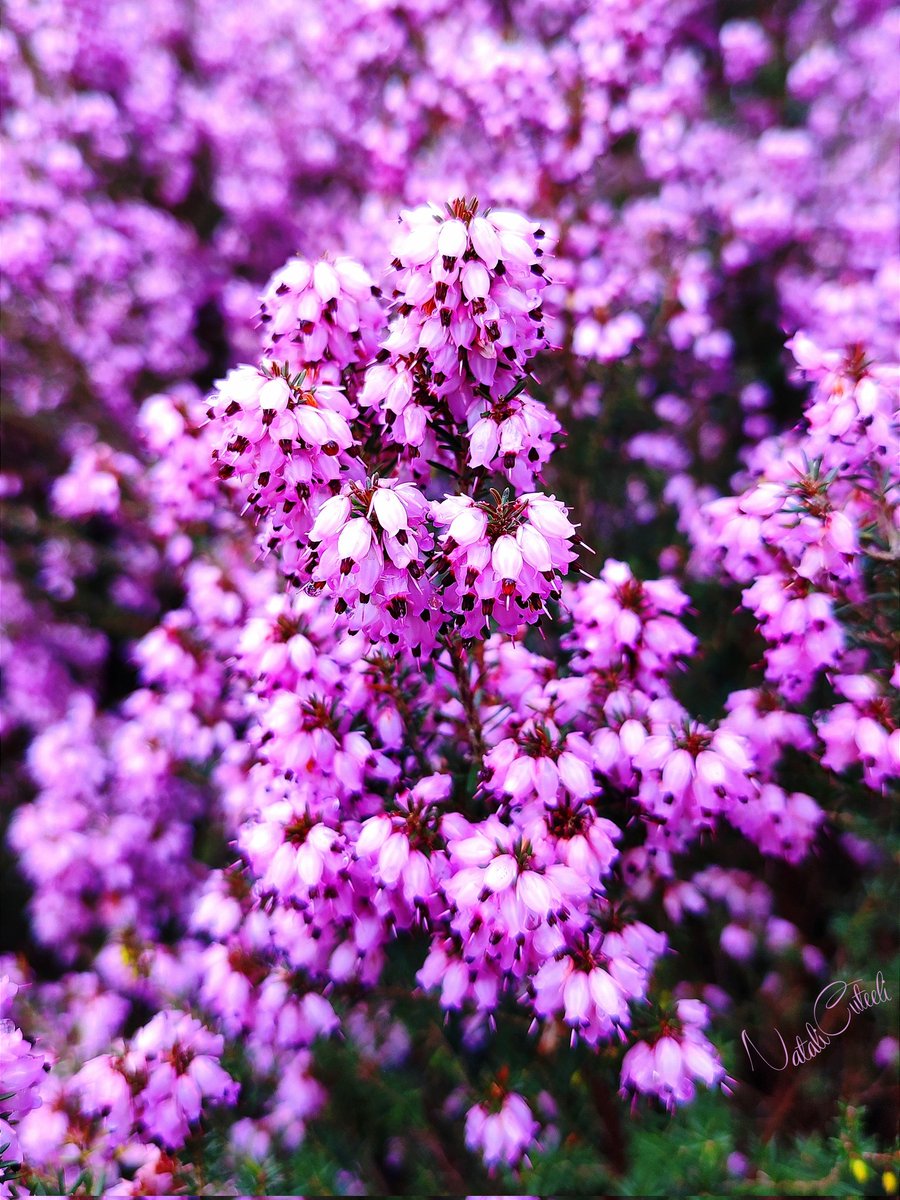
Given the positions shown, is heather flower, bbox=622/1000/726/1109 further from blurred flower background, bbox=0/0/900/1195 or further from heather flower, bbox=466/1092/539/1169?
heather flower, bbox=466/1092/539/1169

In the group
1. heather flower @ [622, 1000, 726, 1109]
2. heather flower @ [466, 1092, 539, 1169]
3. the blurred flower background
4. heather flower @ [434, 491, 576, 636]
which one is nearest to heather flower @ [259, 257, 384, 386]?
the blurred flower background

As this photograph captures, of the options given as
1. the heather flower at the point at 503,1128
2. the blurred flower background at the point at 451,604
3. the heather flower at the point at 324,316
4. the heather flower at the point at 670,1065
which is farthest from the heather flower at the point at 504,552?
the heather flower at the point at 503,1128

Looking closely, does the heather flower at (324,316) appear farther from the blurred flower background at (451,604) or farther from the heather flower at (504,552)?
the heather flower at (504,552)

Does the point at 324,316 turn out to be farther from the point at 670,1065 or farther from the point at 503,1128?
the point at 503,1128

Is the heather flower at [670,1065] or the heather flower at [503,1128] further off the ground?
the heather flower at [670,1065]

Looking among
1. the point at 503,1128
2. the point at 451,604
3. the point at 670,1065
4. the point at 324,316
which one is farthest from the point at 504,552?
the point at 503,1128

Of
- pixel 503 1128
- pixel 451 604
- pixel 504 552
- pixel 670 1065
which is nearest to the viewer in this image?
pixel 504 552

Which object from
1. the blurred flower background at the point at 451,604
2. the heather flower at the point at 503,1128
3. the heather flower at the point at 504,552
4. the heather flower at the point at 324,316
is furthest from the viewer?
the heather flower at the point at 503,1128

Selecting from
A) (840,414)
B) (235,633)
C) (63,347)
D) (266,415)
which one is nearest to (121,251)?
(63,347)
